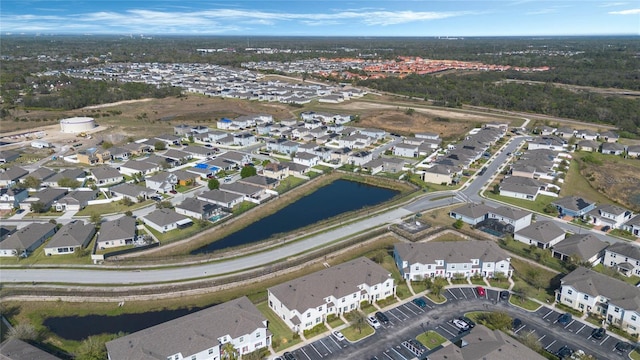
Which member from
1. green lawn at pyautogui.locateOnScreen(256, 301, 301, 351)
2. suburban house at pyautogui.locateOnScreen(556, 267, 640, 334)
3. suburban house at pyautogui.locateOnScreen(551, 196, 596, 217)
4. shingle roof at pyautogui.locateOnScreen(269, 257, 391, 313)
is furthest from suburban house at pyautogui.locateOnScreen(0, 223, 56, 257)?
suburban house at pyautogui.locateOnScreen(551, 196, 596, 217)

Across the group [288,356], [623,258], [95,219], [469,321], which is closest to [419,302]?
[469,321]

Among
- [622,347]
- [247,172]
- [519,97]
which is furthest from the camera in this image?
[519,97]

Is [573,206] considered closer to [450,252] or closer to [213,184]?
[450,252]

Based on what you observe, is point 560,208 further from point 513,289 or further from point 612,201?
point 513,289

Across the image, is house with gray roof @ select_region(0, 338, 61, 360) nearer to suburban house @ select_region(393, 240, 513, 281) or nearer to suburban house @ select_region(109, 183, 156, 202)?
suburban house @ select_region(393, 240, 513, 281)

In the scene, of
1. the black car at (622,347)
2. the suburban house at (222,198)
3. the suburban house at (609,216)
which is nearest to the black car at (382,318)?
the black car at (622,347)

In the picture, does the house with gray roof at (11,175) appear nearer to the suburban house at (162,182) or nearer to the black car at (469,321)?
the suburban house at (162,182)
